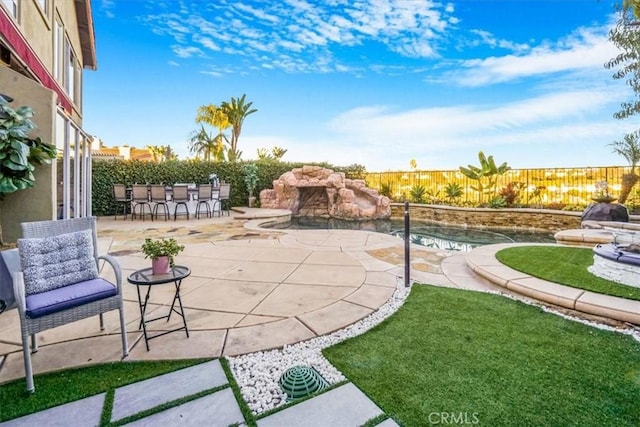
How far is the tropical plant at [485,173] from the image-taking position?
1200 cm

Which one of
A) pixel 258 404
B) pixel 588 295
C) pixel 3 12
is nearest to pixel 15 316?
pixel 258 404

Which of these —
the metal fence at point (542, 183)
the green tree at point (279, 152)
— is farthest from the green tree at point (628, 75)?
the green tree at point (279, 152)

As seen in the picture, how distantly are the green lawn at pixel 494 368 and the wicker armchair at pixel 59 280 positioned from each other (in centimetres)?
164

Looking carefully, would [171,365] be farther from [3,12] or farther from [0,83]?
[3,12]

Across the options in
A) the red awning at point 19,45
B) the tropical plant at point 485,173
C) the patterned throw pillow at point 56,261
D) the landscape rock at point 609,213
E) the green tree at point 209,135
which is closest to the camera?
the patterned throw pillow at point 56,261

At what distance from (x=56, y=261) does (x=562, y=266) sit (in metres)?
5.48

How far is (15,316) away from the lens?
2.75 m

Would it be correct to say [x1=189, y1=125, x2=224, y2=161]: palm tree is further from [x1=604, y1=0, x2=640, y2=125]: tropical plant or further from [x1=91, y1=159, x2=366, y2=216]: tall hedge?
[x1=604, y1=0, x2=640, y2=125]: tropical plant

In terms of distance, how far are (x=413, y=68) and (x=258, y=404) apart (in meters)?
13.0

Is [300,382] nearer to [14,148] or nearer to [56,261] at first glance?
[56,261]

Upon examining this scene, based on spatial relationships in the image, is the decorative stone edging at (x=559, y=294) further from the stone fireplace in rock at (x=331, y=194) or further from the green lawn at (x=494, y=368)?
the stone fireplace in rock at (x=331, y=194)

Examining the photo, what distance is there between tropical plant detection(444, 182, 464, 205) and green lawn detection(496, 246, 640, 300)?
8.64 m

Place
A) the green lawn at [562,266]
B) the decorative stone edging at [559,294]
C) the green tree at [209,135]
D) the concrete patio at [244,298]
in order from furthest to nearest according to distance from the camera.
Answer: the green tree at [209,135]
the green lawn at [562,266]
the decorative stone edging at [559,294]
the concrete patio at [244,298]

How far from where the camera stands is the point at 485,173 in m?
12.1
